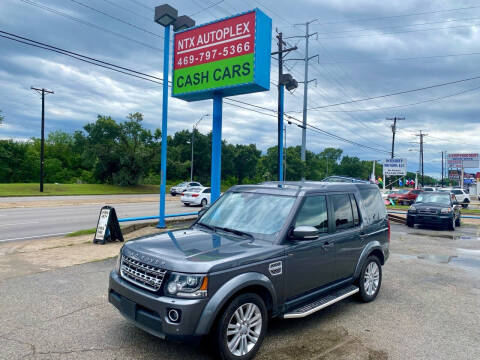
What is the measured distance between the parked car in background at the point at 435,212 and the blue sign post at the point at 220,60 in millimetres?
9210

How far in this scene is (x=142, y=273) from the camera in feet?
11.5

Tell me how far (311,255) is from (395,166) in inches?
1681

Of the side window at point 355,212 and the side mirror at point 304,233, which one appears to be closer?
the side mirror at point 304,233

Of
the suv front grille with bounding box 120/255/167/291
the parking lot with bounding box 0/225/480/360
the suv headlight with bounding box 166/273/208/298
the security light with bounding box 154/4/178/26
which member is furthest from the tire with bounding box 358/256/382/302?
the security light with bounding box 154/4/178/26

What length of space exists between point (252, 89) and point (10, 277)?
7.99 metres

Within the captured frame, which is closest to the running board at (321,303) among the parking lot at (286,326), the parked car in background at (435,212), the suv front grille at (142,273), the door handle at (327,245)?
the parking lot at (286,326)

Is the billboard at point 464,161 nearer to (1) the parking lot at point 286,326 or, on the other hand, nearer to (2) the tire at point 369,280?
(1) the parking lot at point 286,326

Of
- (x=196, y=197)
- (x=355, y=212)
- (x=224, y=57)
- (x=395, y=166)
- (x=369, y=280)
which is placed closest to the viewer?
(x=355, y=212)

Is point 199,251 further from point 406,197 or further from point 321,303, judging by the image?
point 406,197

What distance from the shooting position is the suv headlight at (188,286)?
3170 mm

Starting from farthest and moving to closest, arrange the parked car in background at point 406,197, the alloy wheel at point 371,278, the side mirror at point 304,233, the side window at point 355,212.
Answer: the parked car in background at point 406,197
the alloy wheel at point 371,278
the side window at point 355,212
the side mirror at point 304,233

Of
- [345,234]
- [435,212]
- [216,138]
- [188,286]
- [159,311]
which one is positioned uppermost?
[216,138]

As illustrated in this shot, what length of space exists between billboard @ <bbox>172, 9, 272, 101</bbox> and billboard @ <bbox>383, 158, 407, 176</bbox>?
35918 millimetres

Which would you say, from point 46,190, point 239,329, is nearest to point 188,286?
point 239,329
